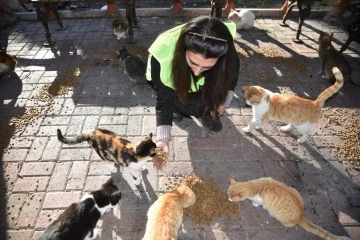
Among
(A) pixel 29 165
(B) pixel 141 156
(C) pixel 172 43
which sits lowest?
(A) pixel 29 165

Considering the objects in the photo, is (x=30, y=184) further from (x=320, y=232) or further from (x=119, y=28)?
(x=119, y=28)

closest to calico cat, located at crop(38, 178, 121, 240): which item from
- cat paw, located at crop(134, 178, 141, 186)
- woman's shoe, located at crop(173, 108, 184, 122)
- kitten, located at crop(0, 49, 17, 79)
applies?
cat paw, located at crop(134, 178, 141, 186)

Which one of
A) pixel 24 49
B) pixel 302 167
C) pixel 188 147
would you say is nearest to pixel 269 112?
pixel 302 167

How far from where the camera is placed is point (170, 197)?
9.77 ft

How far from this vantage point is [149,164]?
13.6 ft

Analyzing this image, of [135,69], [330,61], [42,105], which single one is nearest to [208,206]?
[135,69]

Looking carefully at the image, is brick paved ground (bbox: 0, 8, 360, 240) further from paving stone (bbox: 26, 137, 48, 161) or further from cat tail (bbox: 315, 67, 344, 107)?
cat tail (bbox: 315, 67, 344, 107)

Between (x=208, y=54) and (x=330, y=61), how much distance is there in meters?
4.67

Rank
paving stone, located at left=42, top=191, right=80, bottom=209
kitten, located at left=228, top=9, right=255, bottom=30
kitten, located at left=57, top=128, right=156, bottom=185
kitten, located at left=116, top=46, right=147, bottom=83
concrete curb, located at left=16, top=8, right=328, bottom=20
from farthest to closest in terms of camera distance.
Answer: concrete curb, located at left=16, top=8, right=328, bottom=20 < kitten, located at left=228, top=9, right=255, bottom=30 < kitten, located at left=116, top=46, right=147, bottom=83 < paving stone, located at left=42, top=191, right=80, bottom=209 < kitten, located at left=57, top=128, right=156, bottom=185

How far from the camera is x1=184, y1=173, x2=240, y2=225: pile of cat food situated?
348cm

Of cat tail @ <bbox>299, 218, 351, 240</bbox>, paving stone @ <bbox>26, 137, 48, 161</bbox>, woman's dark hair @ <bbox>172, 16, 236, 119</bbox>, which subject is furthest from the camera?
paving stone @ <bbox>26, 137, 48, 161</bbox>

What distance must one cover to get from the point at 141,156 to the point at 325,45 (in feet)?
18.0

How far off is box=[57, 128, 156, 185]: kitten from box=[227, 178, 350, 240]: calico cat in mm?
1317

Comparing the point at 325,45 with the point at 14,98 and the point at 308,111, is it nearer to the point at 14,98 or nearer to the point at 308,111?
the point at 308,111
